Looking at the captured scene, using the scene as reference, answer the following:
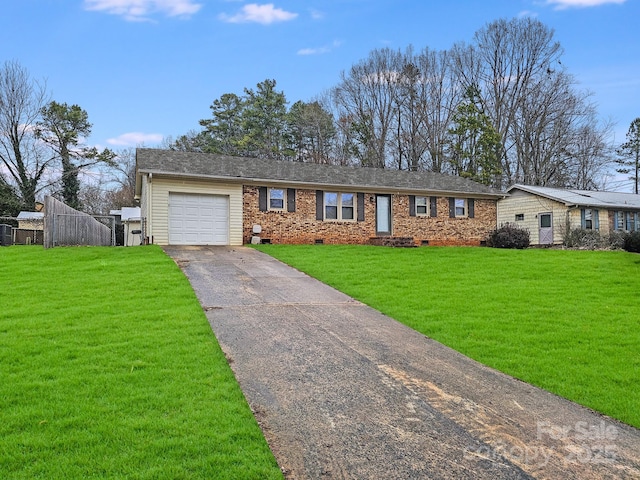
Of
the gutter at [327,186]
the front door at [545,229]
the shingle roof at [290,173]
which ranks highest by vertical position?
the shingle roof at [290,173]

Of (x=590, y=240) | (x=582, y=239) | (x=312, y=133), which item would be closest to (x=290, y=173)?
(x=582, y=239)

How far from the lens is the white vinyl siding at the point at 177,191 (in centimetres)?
1680

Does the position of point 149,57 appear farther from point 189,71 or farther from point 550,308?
point 550,308

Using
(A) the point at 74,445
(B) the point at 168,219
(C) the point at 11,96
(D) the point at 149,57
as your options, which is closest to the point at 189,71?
(D) the point at 149,57

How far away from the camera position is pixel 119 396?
3906 millimetres

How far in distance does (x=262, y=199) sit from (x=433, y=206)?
8.34m

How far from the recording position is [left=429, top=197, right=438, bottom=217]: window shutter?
21844 mm

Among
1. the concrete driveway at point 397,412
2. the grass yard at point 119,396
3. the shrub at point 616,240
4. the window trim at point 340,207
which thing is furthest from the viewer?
the shrub at point 616,240

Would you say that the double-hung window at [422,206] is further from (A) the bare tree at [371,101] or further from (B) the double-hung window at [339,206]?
(A) the bare tree at [371,101]

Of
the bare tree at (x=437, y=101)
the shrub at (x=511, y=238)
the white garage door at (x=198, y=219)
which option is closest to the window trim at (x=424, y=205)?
the shrub at (x=511, y=238)

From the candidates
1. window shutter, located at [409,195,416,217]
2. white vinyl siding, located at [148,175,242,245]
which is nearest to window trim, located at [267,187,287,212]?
white vinyl siding, located at [148,175,242,245]

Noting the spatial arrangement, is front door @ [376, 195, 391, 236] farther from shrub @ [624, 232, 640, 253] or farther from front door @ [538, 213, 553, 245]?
shrub @ [624, 232, 640, 253]

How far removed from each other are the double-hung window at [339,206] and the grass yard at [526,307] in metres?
5.25

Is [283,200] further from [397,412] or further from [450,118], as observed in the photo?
[450,118]
